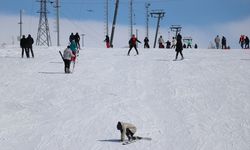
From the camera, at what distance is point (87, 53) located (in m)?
37.2

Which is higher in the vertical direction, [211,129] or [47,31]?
[47,31]

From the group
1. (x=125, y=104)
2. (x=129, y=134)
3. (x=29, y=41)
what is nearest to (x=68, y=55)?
(x=29, y=41)

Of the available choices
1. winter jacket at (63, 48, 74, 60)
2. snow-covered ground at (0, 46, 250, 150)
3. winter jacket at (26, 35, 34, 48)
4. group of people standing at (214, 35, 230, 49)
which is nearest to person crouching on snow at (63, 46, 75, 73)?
winter jacket at (63, 48, 74, 60)

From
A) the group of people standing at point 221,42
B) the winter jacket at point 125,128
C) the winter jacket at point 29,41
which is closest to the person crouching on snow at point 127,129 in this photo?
the winter jacket at point 125,128

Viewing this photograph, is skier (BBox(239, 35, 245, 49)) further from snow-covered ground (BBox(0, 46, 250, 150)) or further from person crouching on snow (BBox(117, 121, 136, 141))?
person crouching on snow (BBox(117, 121, 136, 141))

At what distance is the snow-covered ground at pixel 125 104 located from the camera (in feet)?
47.4

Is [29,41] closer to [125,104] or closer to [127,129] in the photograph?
[125,104]

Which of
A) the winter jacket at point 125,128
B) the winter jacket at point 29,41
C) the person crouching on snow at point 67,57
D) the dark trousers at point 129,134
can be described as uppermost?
the winter jacket at point 29,41

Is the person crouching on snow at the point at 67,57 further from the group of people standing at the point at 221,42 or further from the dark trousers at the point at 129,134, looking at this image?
the group of people standing at the point at 221,42

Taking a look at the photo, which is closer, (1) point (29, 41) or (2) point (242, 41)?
(1) point (29, 41)

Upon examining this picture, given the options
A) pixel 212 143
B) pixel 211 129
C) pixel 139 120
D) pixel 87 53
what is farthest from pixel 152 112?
pixel 87 53

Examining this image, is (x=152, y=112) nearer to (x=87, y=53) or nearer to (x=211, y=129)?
(x=211, y=129)

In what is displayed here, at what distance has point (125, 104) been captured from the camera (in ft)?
61.6

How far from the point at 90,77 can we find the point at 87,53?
12.1m
